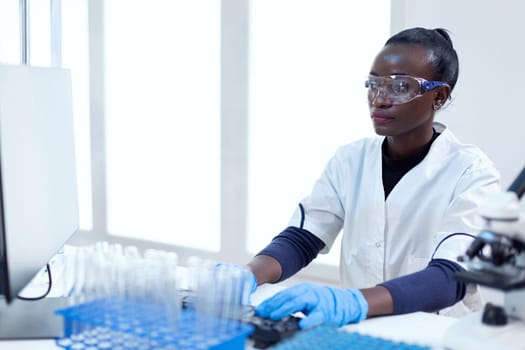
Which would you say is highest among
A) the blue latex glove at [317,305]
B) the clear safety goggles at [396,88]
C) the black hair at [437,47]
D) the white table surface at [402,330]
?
the black hair at [437,47]

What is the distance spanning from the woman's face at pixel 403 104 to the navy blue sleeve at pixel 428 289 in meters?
0.42

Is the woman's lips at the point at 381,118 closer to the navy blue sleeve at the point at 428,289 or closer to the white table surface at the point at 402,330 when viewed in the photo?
the navy blue sleeve at the point at 428,289

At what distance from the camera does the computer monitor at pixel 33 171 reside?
1.10 meters

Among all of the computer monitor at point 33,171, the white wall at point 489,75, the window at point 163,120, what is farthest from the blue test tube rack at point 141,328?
the window at point 163,120

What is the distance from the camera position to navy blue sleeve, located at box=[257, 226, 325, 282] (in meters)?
1.81

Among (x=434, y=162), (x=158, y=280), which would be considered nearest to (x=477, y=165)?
(x=434, y=162)

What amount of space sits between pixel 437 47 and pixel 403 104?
205 mm

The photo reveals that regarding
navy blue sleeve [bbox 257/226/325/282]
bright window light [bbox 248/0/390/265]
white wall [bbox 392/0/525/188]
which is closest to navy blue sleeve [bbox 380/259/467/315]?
navy blue sleeve [bbox 257/226/325/282]

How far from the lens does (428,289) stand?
1.53 metres

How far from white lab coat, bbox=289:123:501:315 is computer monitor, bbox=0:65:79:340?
2.45 feet

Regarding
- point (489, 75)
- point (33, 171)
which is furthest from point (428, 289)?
point (489, 75)

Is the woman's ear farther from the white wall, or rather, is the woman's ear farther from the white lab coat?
the white wall

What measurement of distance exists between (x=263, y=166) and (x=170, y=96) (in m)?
0.78

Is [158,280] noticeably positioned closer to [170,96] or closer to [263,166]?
[263,166]
